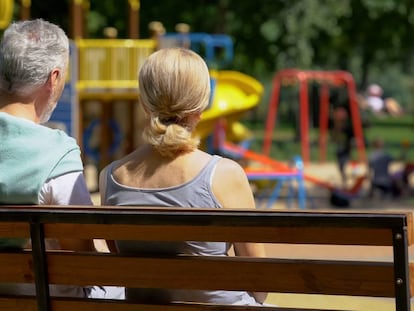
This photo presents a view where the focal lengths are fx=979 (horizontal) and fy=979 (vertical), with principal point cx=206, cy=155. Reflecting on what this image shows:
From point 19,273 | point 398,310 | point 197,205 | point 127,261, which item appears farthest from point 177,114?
point 398,310

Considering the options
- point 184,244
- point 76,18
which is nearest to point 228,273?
point 184,244

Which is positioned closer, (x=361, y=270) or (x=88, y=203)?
(x=361, y=270)

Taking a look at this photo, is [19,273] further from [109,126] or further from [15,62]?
[109,126]

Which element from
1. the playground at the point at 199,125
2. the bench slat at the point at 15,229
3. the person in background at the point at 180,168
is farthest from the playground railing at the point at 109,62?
the bench slat at the point at 15,229

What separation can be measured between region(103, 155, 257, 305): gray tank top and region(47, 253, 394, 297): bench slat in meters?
0.15

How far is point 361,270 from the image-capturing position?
273cm

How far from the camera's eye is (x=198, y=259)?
2881 millimetres

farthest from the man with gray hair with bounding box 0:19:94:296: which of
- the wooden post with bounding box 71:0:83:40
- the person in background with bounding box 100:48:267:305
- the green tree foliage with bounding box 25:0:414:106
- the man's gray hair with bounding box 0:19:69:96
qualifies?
the green tree foliage with bounding box 25:0:414:106

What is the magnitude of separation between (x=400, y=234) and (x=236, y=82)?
14.4m

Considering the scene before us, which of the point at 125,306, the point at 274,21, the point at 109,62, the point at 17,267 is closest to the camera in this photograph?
the point at 125,306

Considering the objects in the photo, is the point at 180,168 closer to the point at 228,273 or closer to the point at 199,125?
the point at 228,273

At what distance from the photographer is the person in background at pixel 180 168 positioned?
3.09 m

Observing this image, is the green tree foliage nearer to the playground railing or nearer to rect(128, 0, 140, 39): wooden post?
rect(128, 0, 140, 39): wooden post

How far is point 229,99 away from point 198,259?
44.5 feet
